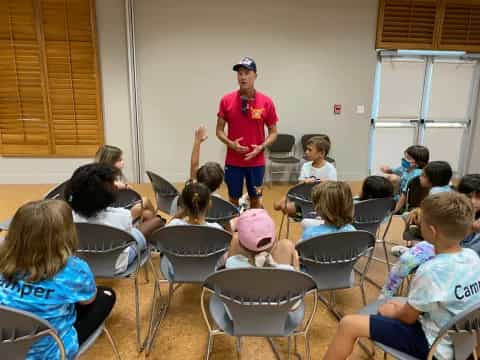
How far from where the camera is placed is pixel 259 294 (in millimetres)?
1471

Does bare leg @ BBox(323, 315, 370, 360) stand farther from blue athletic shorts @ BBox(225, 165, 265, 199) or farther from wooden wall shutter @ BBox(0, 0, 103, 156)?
wooden wall shutter @ BBox(0, 0, 103, 156)

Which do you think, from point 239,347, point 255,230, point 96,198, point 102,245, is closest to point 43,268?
point 102,245

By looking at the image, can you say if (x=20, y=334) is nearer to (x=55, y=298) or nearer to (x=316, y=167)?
(x=55, y=298)

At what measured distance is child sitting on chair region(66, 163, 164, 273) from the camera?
2.00m

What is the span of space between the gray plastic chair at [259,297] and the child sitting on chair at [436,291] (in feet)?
1.06

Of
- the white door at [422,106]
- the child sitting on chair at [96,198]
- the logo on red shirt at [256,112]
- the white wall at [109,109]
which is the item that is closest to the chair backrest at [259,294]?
the child sitting on chair at [96,198]

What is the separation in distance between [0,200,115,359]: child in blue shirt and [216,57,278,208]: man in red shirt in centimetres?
202

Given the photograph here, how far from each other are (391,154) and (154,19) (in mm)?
4424

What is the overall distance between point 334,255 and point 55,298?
128 centimetres

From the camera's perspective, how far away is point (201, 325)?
7.80 ft

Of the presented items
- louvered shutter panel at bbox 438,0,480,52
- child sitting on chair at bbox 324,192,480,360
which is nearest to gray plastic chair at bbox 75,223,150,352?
child sitting on chair at bbox 324,192,480,360

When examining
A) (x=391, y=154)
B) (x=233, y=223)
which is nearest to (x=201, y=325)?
(x=233, y=223)

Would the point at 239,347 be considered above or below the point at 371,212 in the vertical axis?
below

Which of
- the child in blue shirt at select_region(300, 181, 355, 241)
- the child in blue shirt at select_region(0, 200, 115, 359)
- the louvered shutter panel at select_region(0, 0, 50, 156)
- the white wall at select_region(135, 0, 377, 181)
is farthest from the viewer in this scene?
the white wall at select_region(135, 0, 377, 181)
